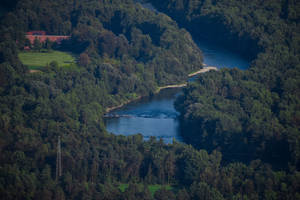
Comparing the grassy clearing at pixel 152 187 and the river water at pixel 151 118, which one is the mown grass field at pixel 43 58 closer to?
the river water at pixel 151 118

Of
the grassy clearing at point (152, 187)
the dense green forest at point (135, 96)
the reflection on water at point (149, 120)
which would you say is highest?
the dense green forest at point (135, 96)

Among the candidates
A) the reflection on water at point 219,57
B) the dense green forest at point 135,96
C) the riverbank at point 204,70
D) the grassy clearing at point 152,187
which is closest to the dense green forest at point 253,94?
the dense green forest at point 135,96

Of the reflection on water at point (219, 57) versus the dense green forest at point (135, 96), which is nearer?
the dense green forest at point (135, 96)

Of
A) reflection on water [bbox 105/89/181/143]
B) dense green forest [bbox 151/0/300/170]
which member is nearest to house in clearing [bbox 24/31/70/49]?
reflection on water [bbox 105/89/181/143]

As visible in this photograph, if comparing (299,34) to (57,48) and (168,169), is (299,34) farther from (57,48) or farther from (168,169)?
(168,169)

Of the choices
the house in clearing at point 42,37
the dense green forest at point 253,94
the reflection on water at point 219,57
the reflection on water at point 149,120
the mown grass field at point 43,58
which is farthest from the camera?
the house in clearing at point 42,37

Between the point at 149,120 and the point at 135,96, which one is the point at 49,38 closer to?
the point at 135,96
